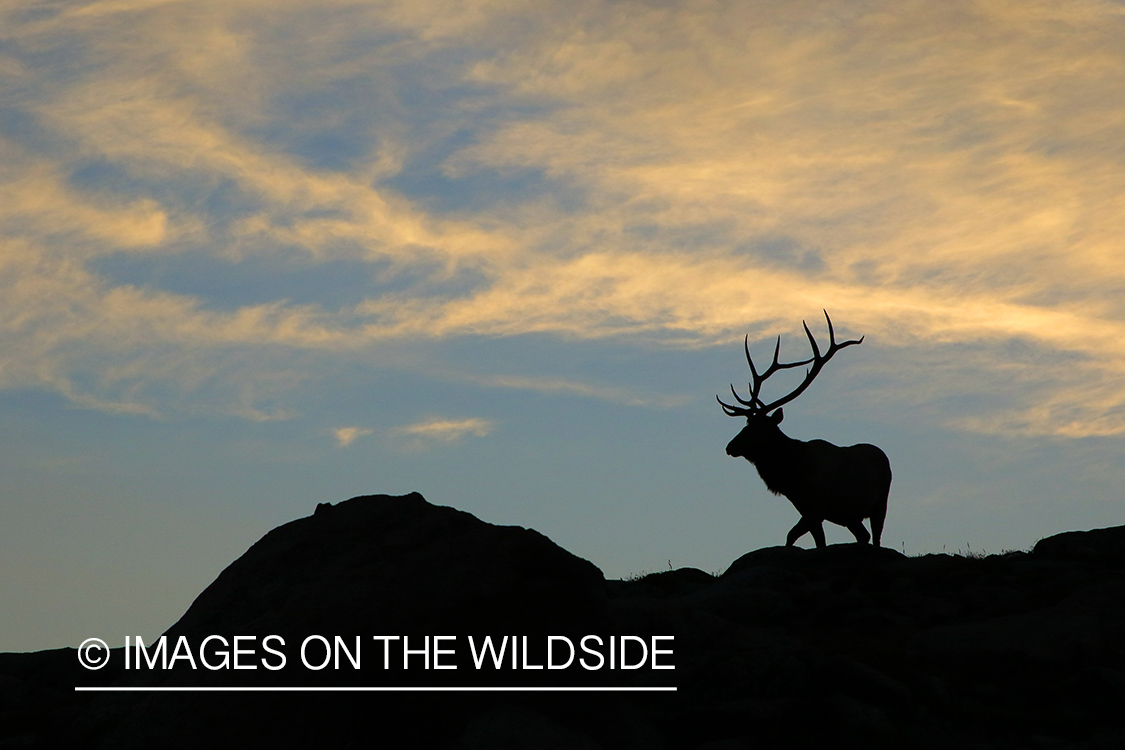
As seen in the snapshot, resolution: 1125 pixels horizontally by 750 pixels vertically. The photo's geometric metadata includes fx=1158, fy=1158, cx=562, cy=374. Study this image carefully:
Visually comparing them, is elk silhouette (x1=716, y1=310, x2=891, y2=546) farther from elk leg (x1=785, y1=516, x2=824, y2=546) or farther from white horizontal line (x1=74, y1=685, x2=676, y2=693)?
white horizontal line (x1=74, y1=685, x2=676, y2=693)

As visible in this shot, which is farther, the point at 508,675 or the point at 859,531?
the point at 859,531

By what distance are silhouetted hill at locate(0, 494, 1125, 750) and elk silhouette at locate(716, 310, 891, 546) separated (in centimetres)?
725

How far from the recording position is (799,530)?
19141 millimetres

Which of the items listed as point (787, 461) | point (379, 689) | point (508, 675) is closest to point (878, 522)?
point (787, 461)

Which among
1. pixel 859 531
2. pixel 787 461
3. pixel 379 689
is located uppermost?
pixel 787 461

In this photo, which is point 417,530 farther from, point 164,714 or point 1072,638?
point 1072,638

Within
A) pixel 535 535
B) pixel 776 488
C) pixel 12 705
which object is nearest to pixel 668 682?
pixel 535 535

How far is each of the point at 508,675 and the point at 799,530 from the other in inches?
437

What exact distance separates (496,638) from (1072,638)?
6.24 metres

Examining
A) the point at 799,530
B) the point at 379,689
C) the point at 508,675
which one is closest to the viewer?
the point at 379,689

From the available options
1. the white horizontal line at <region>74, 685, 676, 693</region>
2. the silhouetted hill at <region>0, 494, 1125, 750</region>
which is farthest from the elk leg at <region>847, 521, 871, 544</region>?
the white horizontal line at <region>74, 685, 676, 693</region>

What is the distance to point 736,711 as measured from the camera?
30.6ft

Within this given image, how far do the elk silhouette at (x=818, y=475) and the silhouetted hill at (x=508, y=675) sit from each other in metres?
7.25

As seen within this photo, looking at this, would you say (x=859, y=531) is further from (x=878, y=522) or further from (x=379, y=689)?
(x=379, y=689)
